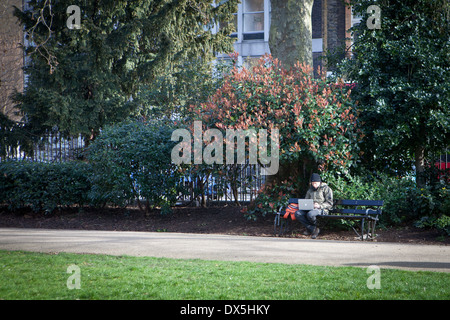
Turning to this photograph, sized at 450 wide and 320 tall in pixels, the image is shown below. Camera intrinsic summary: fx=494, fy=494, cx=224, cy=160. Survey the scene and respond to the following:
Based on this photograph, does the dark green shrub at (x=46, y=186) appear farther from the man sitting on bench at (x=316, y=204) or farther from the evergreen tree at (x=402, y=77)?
the evergreen tree at (x=402, y=77)

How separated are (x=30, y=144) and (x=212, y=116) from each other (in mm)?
7686

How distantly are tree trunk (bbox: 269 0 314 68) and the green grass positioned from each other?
7.37 metres

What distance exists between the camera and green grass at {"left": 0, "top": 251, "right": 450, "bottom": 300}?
208 inches

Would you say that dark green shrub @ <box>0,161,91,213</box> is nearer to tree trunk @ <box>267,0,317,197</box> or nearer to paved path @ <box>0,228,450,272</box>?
paved path @ <box>0,228,450,272</box>

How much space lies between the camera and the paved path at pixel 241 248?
728 cm

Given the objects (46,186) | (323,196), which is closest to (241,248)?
(323,196)

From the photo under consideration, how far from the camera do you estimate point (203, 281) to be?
19.2ft

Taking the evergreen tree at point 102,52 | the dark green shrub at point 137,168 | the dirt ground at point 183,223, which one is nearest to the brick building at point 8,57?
the evergreen tree at point 102,52

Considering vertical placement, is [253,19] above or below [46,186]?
above

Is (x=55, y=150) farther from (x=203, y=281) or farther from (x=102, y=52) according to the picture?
(x=203, y=281)

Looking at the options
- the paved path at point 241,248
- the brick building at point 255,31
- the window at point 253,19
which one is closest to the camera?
the paved path at point 241,248

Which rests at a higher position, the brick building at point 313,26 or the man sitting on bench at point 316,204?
the brick building at point 313,26

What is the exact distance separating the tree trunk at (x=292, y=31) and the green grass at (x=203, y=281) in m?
7.37

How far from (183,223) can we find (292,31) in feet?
18.6
